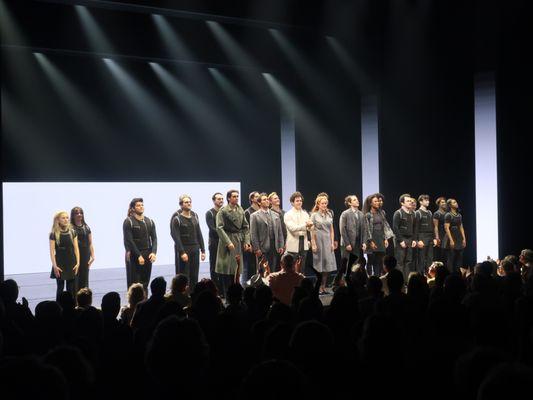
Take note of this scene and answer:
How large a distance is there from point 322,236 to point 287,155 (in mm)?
3175

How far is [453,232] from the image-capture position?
9648mm

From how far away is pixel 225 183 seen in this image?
10625mm

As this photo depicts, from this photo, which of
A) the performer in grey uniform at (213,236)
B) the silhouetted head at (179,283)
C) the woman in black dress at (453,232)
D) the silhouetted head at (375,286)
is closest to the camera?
the silhouetted head at (375,286)

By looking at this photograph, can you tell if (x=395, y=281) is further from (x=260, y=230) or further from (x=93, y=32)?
(x=93, y=32)

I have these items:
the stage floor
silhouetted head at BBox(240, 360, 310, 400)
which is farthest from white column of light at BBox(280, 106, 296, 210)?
silhouetted head at BBox(240, 360, 310, 400)

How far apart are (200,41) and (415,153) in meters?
4.15

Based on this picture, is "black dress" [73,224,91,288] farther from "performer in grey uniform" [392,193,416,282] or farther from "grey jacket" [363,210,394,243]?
"performer in grey uniform" [392,193,416,282]

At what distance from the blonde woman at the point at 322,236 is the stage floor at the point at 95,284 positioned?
0.73 metres

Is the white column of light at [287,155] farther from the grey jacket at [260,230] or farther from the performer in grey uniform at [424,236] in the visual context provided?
the grey jacket at [260,230]

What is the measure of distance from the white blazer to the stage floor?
2.85 feet

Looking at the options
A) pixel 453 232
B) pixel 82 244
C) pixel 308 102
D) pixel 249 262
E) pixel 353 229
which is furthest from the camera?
pixel 308 102

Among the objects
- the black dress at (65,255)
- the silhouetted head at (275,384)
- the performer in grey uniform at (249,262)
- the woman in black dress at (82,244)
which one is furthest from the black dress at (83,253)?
the silhouetted head at (275,384)

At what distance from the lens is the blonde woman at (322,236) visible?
331 inches

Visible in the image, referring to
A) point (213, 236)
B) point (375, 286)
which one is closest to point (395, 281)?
point (375, 286)
